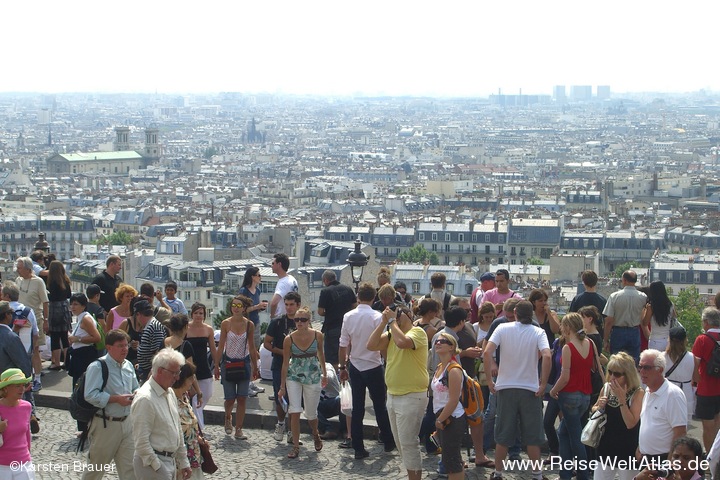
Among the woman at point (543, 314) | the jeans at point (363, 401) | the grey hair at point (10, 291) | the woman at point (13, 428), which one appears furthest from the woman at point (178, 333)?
the woman at point (543, 314)

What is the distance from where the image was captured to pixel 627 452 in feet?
26.1

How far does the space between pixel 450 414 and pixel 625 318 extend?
238cm

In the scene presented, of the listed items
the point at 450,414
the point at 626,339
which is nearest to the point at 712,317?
the point at 626,339

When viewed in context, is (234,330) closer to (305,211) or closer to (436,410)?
(436,410)

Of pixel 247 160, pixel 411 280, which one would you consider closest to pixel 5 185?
pixel 247 160

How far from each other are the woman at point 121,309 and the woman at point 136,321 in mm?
189

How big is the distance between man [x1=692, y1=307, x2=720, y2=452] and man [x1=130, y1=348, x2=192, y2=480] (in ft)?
11.7

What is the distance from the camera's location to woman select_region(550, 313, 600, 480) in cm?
879

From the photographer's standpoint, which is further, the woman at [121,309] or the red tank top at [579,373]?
the woman at [121,309]

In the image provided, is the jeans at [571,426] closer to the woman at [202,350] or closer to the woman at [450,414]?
the woman at [450,414]

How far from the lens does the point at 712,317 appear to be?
925cm

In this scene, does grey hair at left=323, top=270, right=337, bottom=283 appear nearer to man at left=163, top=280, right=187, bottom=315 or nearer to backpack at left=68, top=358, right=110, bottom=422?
man at left=163, top=280, right=187, bottom=315

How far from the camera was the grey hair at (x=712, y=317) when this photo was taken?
30.3 feet

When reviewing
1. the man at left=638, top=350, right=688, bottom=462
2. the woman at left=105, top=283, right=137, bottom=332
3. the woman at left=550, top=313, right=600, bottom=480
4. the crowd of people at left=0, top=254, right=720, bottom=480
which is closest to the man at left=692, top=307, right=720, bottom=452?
the crowd of people at left=0, top=254, right=720, bottom=480
